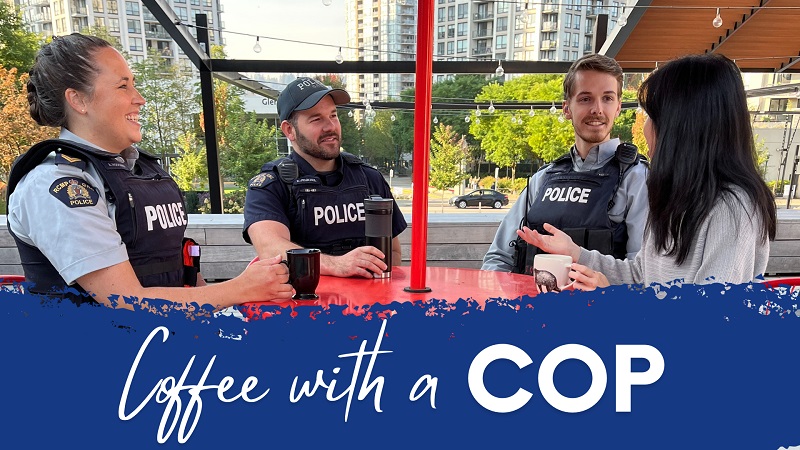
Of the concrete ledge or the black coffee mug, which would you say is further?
the concrete ledge

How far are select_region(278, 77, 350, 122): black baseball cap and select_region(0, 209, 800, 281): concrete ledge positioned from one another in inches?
65.8

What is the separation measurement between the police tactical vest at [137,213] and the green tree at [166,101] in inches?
309

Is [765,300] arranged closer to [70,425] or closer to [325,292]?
[325,292]

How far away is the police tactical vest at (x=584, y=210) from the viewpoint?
6.06 ft

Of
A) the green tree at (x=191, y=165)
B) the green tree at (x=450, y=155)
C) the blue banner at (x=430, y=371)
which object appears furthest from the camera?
the green tree at (x=450, y=155)

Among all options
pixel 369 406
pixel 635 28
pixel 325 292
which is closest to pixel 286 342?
pixel 369 406

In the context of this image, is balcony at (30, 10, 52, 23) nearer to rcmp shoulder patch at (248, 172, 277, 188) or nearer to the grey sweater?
rcmp shoulder patch at (248, 172, 277, 188)

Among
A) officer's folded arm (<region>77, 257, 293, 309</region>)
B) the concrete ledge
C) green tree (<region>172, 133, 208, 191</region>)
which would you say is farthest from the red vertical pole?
green tree (<region>172, 133, 208, 191</region>)

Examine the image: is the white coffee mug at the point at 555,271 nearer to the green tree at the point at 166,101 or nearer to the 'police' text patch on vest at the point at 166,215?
the 'police' text patch on vest at the point at 166,215

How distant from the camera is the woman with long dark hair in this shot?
1.08 metres

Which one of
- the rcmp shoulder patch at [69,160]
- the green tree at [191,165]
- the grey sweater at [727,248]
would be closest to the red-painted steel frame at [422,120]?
the grey sweater at [727,248]

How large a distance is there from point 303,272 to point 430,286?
384mm

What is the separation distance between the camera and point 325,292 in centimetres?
139

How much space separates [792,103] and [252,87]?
1015 cm
